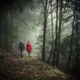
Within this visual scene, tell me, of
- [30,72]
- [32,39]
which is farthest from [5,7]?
[32,39]

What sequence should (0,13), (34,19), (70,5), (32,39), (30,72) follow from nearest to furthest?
(30,72) → (70,5) → (0,13) → (34,19) → (32,39)

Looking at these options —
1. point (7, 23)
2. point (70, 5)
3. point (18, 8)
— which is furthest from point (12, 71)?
point (18, 8)

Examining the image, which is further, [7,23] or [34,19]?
[34,19]

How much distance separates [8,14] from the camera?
1132 inches

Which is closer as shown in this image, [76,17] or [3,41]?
[76,17]

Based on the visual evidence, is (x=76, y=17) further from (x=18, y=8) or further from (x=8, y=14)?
(x=8, y=14)

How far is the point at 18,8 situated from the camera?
27500 millimetres

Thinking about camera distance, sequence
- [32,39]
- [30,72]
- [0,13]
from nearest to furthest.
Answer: [30,72] < [0,13] < [32,39]

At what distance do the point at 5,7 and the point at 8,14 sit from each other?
9.59 ft

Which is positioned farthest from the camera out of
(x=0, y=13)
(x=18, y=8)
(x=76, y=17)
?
(x=18, y=8)

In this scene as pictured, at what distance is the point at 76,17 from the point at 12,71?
13.6m

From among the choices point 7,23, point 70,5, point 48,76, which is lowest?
point 48,76

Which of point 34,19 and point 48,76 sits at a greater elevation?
point 34,19

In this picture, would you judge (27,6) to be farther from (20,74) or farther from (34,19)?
(20,74)
